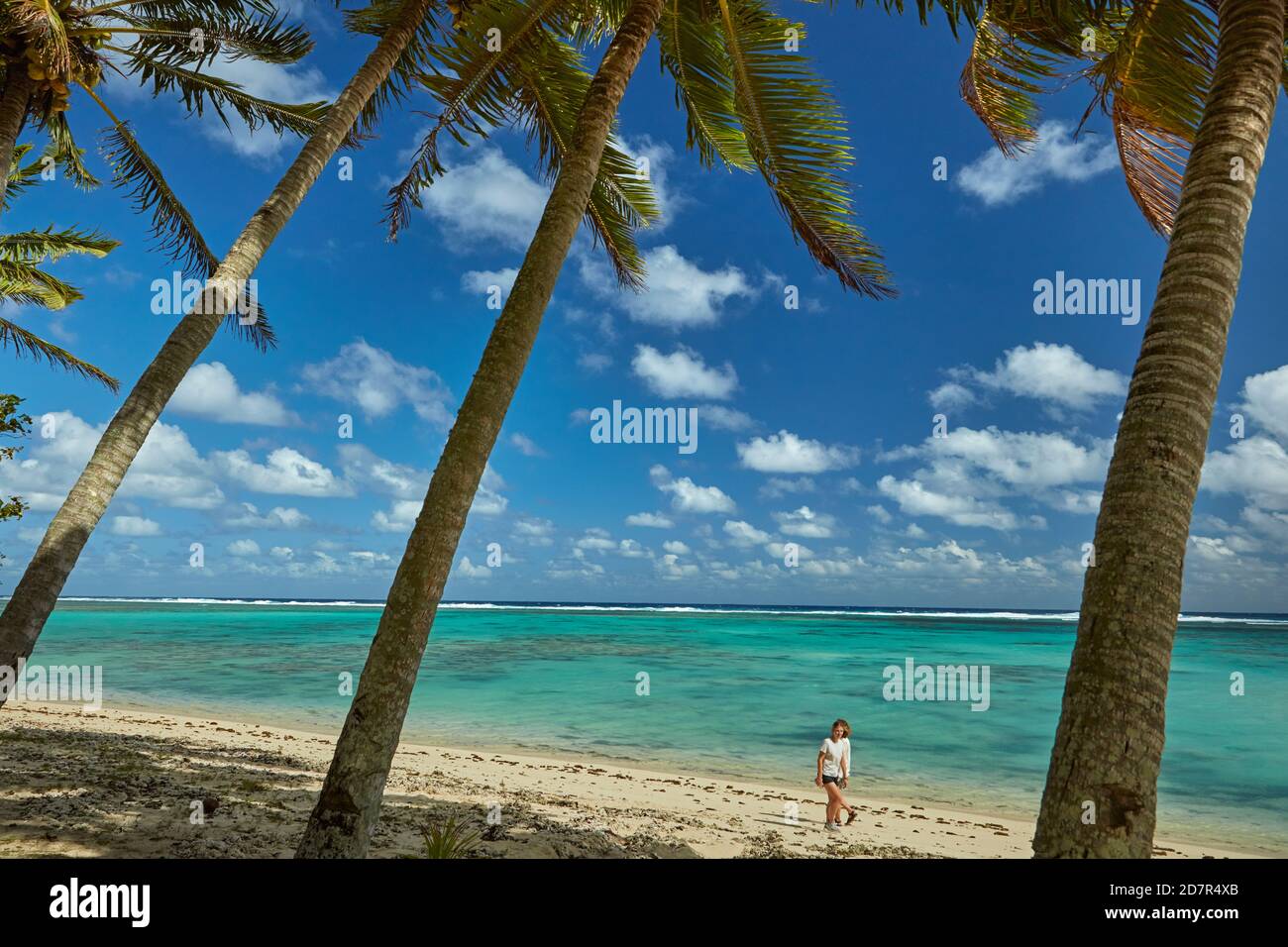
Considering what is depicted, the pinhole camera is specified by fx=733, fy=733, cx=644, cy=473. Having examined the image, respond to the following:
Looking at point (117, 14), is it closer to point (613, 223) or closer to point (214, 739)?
point (613, 223)

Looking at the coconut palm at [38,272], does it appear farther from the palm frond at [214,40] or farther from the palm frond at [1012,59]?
the palm frond at [1012,59]

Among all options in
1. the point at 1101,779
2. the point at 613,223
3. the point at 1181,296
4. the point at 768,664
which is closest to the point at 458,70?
the point at 613,223

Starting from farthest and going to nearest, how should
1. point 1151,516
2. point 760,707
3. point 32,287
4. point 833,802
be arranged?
point 760,707, point 32,287, point 833,802, point 1151,516

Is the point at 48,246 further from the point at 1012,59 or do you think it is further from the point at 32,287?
the point at 1012,59

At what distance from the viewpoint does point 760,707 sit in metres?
21.3

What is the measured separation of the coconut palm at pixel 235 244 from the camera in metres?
5.24

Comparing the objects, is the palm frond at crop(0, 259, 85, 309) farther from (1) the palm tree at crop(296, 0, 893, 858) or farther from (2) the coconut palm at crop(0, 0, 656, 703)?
(1) the palm tree at crop(296, 0, 893, 858)

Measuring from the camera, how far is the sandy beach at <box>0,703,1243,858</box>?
5.63m

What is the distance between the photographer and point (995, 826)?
1014cm

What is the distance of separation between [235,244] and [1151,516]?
22.7ft

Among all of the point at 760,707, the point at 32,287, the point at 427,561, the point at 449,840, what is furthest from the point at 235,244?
the point at 760,707

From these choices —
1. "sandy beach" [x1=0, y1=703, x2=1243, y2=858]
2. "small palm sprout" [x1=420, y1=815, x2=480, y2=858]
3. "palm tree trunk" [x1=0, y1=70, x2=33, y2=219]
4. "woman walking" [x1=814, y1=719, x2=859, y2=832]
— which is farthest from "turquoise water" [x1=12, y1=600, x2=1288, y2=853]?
"palm tree trunk" [x1=0, y1=70, x2=33, y2=219]

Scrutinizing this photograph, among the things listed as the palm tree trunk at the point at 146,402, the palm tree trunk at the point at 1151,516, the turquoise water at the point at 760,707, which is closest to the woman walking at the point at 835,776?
the turquoise water at the point at 760,707

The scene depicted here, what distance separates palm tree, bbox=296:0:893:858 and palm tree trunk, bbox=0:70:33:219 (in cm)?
347
